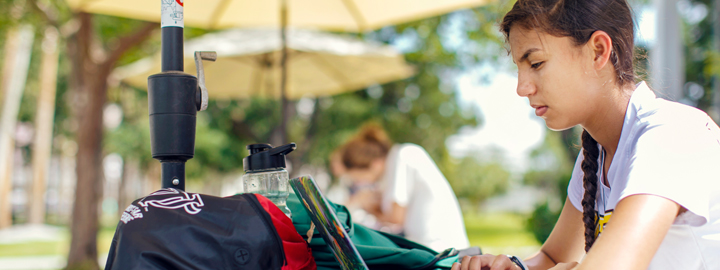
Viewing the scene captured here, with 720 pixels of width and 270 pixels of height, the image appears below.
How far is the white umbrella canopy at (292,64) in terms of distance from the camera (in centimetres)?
430

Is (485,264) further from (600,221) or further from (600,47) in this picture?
(600,47)

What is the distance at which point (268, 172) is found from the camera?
1062 mm

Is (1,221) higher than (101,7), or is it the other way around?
(101,7)

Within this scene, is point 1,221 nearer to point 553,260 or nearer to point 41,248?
point 41,248

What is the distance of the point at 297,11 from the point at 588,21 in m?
3.26

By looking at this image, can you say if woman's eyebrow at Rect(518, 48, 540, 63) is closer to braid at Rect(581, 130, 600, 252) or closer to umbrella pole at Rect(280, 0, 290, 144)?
braid at Rect(581, 130, 600, 252)

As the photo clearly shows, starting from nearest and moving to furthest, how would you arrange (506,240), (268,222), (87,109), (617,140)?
1. (268,222)
2. (617,140)
3. (87,109)
4. (506,240)

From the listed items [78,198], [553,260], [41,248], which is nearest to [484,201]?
[41,248]

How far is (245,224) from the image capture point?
89cm

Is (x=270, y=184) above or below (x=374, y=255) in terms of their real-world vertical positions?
above

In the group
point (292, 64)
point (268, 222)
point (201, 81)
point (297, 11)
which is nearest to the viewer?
point (268, 222)

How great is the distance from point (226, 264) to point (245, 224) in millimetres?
71

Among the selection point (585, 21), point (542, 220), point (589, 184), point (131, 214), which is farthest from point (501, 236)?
point (131, 214)

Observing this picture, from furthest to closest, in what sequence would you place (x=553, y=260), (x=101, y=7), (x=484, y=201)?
1. (x=484, y=201)
2. (x=101, y=7)
3. (x=553, y=260)
